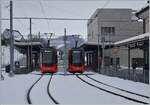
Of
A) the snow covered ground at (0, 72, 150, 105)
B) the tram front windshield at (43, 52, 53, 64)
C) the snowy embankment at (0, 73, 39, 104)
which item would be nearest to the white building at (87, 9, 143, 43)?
the tram front windshield at (43, 52, 53, 64)

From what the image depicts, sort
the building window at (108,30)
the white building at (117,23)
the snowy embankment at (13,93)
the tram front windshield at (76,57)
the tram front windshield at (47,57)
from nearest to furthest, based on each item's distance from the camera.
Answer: the snowy embankment at (13,93)
the tram front windshield at (47,57)
the tram front windshield at (76,57)
the white building at (117,23)
the building window at (108,30)

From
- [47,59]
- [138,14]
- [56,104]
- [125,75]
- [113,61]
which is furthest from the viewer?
[113,61]

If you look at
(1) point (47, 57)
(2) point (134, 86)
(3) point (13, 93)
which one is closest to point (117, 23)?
(1) point (47, 57)

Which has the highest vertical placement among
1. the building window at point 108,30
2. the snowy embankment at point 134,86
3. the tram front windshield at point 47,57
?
the building window at point 108,30

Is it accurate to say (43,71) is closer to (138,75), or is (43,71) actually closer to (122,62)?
(138,75)

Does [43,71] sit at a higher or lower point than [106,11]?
lower

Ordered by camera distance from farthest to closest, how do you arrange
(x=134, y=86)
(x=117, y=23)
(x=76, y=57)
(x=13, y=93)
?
(x=117, y=23)
(x=76, y=57)
(x=134, y=86)
(x=13, y=93)

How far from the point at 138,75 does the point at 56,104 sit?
1837 centimetres

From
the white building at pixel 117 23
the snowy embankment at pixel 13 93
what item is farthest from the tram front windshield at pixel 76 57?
the white building at pixel 117 23

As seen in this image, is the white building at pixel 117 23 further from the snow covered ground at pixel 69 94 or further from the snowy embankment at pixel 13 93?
the snow covered ground at pixel 69 94

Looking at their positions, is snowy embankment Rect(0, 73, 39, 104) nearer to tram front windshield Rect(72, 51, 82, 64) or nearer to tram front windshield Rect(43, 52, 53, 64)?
tram front windshield Rect(43, 52, 53, 64)

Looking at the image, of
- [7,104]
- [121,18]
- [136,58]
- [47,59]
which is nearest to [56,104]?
[7,104]

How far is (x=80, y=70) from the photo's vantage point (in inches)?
2076

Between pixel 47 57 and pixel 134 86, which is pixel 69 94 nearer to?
pixel 134 86
